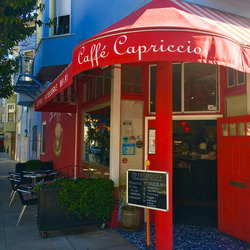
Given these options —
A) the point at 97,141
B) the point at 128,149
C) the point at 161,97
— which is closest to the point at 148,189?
the point at 161,97

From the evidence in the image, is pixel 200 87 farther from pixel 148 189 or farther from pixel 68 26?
pixel 68 26

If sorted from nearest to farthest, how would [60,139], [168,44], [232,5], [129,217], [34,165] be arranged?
[168,44], [129,217], [232,5], [34,165], [60,139]

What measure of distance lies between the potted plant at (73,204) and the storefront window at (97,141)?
1080mm

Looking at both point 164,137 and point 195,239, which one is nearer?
point 164,137

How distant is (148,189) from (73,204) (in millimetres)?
1827

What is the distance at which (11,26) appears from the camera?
730 cm

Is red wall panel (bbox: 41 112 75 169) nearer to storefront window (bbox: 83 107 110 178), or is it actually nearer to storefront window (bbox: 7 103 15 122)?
storefront window (bbox: 83 107 110 178)

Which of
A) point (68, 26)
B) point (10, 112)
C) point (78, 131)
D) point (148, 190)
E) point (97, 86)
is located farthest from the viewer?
point (10, 112)

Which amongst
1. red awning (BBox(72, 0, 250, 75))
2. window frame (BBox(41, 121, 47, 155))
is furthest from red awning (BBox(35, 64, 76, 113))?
window frame (BBox(41, 121, 47, 155))

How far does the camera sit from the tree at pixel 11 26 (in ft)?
20.7

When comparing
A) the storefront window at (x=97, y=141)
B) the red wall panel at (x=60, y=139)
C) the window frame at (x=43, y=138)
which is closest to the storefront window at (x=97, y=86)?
the storefront window at (x=97, y=141)

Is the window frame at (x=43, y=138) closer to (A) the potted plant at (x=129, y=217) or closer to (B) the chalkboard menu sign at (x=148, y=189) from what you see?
(A) the potted plant at (x=129, y=217)

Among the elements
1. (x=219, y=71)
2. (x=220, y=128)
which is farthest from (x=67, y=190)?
(x=219, y=71)

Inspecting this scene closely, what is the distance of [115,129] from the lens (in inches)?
233
